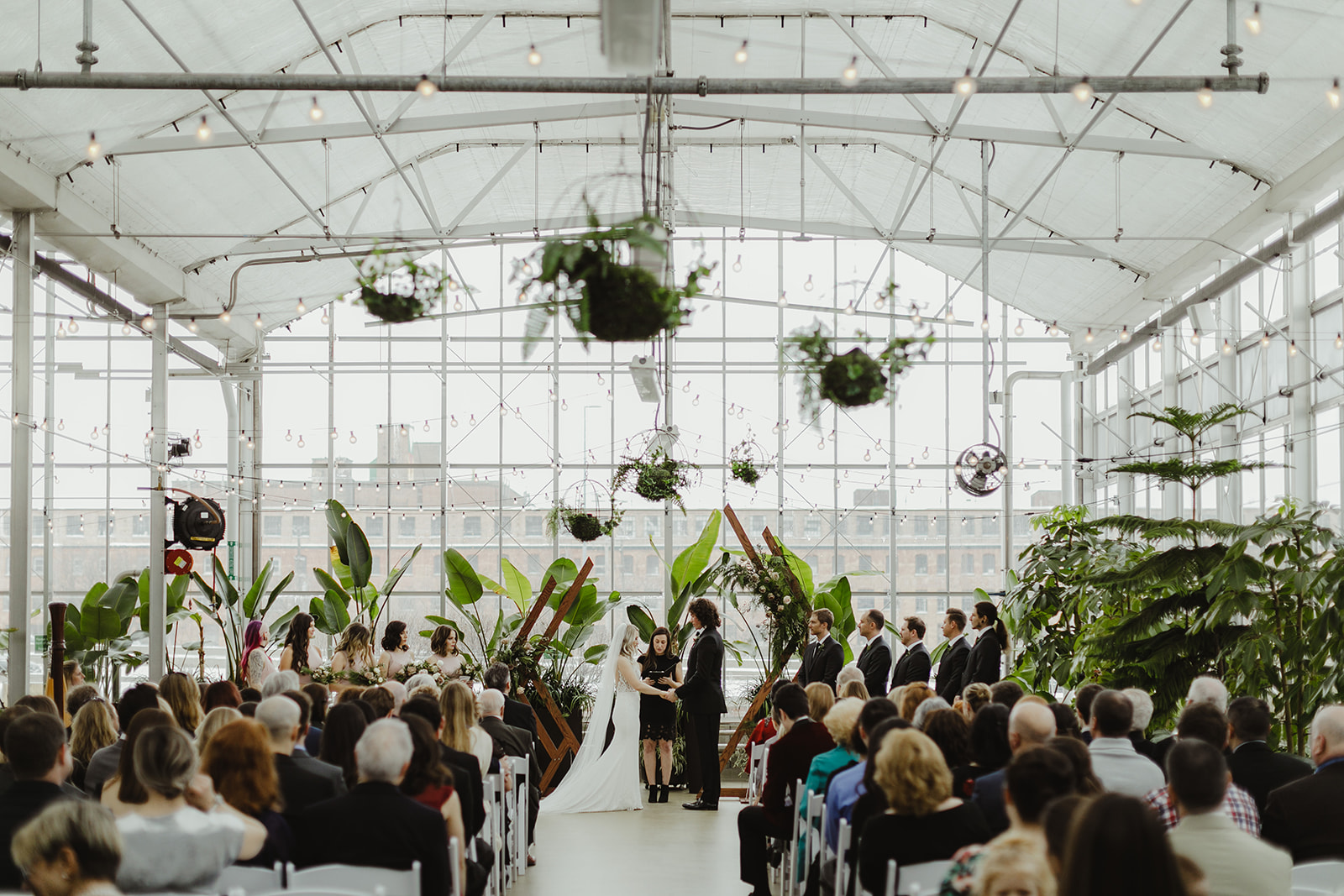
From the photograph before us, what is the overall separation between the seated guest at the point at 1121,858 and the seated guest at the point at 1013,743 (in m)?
2.06

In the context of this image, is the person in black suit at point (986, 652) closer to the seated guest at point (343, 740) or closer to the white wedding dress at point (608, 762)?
the white wedding dress at point (608, 762)

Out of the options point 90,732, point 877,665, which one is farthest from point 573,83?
point 877,665

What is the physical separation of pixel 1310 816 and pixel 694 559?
742cm

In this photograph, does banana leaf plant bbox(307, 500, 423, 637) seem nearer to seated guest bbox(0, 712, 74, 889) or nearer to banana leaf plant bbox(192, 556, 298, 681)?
banana leaf plant bbox(192, 556, 298, 681)

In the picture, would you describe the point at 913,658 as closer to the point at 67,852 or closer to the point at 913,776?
the point at 913,776

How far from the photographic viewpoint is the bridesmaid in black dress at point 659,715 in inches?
370

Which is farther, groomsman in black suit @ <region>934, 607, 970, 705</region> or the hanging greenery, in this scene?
groomsman in black suit @ <region>934, 607, 970, 705</region>

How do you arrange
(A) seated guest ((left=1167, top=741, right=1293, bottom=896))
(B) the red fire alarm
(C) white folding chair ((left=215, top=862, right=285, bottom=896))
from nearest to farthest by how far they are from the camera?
1. (A) seated guest ((left=1167, top=741, right=1293, bottom=896))
2. (C) white folding chair ((left=215, top=862, right=285, bottom=896))
3. (B) the red fire alarm

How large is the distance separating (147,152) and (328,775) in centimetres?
696

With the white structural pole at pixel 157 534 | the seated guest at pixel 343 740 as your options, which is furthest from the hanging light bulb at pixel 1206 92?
the white structural pole at pixel 157 534

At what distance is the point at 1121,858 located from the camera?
203cm

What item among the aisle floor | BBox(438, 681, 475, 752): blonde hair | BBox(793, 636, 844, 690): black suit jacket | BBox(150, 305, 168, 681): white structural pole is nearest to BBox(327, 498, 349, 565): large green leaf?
BBox(150, 305, 168, 681): white structural pole

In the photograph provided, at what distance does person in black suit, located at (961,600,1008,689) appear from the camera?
7.70 m

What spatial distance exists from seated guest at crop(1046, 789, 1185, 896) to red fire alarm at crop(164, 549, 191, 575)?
939cm
